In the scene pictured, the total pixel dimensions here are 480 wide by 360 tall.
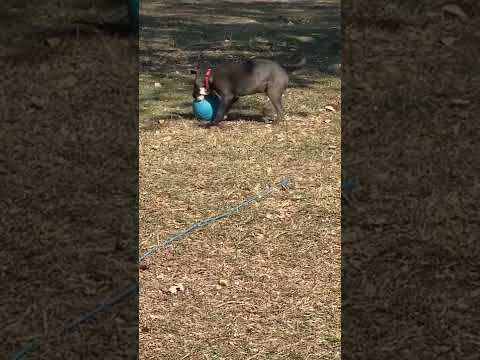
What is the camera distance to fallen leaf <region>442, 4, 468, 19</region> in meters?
11.5

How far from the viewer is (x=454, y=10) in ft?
38.0

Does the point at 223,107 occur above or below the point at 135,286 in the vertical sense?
below

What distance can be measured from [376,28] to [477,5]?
1566 millimetres

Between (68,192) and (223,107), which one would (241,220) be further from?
(223,107)

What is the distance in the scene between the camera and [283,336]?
15.3 ft

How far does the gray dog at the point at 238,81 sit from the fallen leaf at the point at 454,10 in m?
4.22

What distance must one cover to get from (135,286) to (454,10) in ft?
25.3

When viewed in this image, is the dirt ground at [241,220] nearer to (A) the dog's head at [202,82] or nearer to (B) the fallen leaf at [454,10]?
(A) the dog's head at [202,82]

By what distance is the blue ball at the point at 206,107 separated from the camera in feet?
26.4

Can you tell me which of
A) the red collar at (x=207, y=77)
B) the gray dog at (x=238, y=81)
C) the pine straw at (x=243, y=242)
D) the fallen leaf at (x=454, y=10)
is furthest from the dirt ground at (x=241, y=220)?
the fallen leaf at (x=454, y=10)

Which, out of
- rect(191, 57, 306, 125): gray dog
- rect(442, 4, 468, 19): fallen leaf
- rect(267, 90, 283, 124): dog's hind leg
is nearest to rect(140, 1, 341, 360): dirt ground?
rect(267, 90, 283, 124): dog's hind leg

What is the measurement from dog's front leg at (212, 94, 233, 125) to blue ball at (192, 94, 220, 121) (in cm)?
6

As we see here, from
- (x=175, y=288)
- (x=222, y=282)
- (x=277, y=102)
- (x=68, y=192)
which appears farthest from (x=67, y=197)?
(x=277, y=102)

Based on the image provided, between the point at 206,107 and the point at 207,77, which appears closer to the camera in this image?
the point at 207,77
